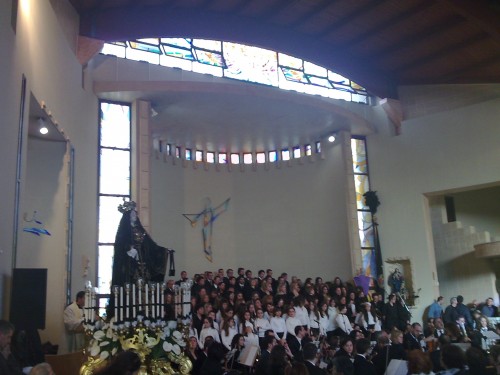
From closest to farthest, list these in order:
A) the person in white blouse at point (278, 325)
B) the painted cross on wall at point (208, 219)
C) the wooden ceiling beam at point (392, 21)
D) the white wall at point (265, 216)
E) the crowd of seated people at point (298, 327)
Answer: the crowd of seated people at point (298, 327), the person in white blouse at point (278, 325), the wooden ceiling beam at point (392, 21), the white wall at point (265, 216), the painted cross on wall at point (208, 219)

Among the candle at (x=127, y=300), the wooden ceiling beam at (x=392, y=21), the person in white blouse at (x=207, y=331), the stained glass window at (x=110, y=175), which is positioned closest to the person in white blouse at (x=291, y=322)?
the person in white blouse at (x=207, y=331)

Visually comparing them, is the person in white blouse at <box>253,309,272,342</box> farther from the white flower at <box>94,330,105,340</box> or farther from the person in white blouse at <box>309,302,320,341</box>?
the white flower at <box>94,330,105,340</box>

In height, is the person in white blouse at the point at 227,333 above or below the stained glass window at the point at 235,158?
below

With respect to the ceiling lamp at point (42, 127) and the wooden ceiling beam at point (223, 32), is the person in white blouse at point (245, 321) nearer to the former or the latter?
the ceiling lamp at point (42, 127)

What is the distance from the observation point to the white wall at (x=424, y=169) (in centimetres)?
1584

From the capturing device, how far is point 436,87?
17203 mm

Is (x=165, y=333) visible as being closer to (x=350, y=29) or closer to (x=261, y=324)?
(x=261, y=324)

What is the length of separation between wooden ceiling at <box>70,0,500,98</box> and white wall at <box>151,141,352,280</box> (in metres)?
3.20

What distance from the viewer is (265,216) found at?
62.5 feet

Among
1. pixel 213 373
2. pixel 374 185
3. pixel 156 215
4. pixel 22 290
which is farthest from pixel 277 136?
pixel 22 290

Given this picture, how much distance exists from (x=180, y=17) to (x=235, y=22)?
1.52 meters

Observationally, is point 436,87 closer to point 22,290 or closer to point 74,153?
point 74,153

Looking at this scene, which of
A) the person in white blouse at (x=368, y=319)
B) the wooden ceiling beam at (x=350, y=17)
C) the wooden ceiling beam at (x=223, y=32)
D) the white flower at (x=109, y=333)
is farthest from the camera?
the wooden ceiling beam at (x=350, y=17)

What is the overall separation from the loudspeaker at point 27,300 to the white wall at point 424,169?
1164cm
